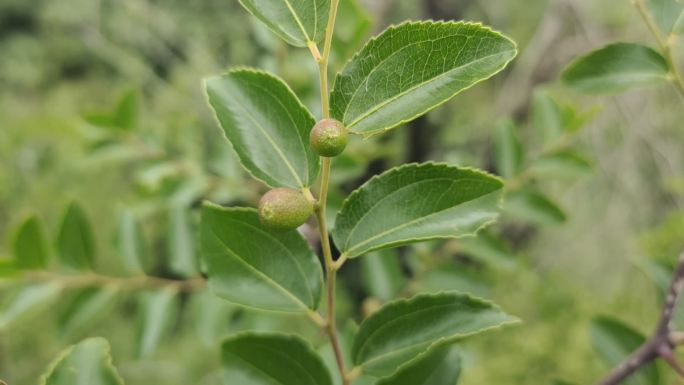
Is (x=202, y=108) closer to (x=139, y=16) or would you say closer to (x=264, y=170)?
(x=139, y=16)

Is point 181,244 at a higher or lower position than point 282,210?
lower

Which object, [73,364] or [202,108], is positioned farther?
[202,108]

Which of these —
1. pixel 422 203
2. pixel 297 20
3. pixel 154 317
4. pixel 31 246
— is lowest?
pixel 154 317

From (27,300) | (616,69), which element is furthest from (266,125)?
(27,300)

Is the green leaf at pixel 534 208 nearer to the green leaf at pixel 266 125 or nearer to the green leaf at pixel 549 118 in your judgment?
the green leaf at pixel 549 118

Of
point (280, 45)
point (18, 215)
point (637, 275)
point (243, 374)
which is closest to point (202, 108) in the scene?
point (18, 215)

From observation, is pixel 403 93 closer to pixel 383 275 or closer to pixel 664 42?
pixel 664 42
